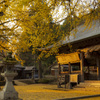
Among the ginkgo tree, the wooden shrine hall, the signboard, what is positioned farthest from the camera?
the signboard

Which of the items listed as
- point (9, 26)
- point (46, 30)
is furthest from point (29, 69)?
point (46, 30)

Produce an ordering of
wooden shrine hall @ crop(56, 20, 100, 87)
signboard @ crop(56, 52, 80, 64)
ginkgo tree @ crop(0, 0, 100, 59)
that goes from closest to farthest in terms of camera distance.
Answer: ginkgo tree @ crop(0, 0, 100, 59), wooden shrine hall @ crop(56, 20, 100, 87), signboard @ crop(56, 52, 80, 64)

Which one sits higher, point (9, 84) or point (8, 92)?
point (9, 84)

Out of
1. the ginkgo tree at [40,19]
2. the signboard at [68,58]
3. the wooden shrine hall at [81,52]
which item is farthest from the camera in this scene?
the signboard at [68,58]

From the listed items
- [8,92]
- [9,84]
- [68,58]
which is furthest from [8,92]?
[68,58]

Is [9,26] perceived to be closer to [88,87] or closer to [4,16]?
[4,16]

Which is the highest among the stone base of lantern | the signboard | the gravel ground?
the signboard

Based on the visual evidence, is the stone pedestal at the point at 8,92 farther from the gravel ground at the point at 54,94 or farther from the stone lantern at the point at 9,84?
the gravel ground at the point at 54,94

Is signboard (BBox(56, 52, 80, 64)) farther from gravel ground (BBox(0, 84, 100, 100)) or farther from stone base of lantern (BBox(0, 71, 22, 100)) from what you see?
stone base of lantern (BBox(0, 71, 22, 100))

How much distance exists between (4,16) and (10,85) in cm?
522

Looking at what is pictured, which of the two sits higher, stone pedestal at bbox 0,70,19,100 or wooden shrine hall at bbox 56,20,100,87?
wooden shrine hall at bbox 56,20,100,87

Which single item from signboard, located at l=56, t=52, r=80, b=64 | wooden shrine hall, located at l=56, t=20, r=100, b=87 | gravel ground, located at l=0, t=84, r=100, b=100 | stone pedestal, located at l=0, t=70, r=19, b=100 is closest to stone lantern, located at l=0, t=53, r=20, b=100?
stone pedestal, located at l=0, t=70, r=19, b=100

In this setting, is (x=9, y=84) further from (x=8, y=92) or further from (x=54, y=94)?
(x=54, y=94)

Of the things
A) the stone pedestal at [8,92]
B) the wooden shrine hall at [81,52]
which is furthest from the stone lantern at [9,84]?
the wooden shrine hall at [81,52]
